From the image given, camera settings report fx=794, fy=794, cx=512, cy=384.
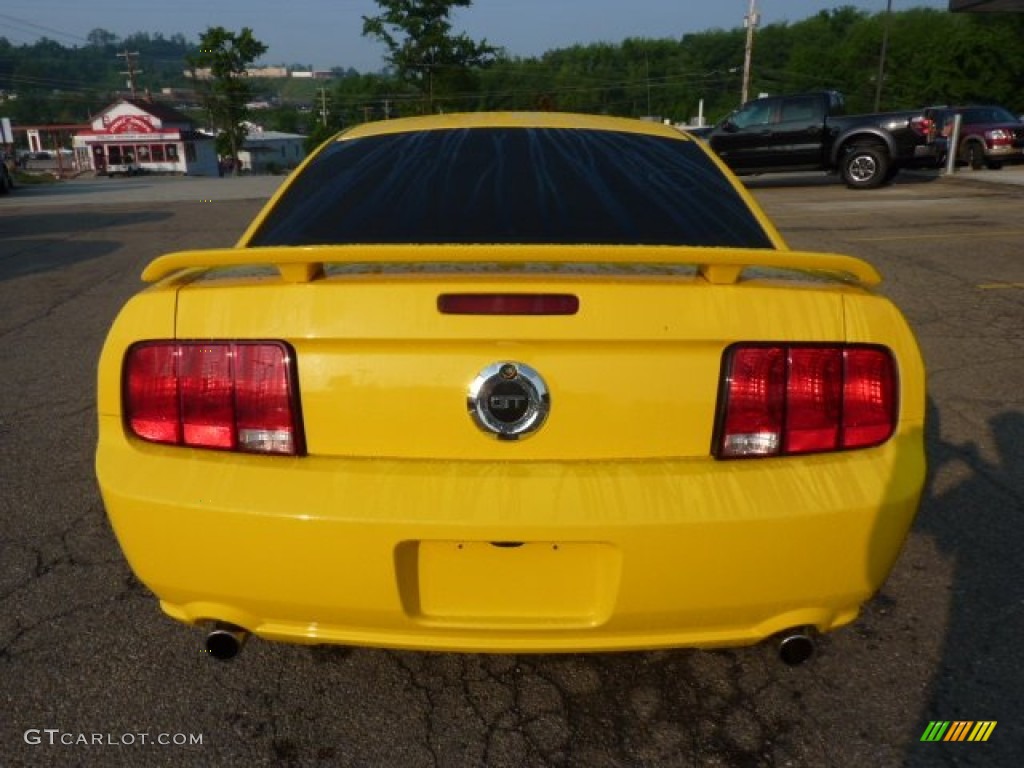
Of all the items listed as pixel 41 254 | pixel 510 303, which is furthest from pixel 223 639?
pixel 41 254

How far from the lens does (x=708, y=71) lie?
309ft

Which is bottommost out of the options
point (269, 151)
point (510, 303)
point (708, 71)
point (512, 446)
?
point (269, 151)

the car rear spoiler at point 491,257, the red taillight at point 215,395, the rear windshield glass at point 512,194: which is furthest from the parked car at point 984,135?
the red taillight at point 215,395

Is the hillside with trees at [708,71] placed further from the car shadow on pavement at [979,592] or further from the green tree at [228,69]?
the car shadow on pavement at [979,592]

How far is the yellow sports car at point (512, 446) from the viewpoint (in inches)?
65.6

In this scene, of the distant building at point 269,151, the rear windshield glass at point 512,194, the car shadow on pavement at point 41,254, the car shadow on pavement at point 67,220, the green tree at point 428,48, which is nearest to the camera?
the rear windshield glass at point 512,194

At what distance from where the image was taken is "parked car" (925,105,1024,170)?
63.1 feet

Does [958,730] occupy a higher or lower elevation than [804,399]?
lower

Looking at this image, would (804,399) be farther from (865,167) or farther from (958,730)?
(865,167)

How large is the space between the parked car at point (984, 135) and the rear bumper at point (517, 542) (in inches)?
796

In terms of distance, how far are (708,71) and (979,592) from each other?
10131cm

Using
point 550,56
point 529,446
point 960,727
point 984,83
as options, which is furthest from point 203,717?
point 550,56

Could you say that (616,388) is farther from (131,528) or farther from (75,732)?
(75,732)

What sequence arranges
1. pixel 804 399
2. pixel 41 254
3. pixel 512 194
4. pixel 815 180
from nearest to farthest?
pixel 804 399
pixel 512 194
pixel 41 254
pixel 815 180
